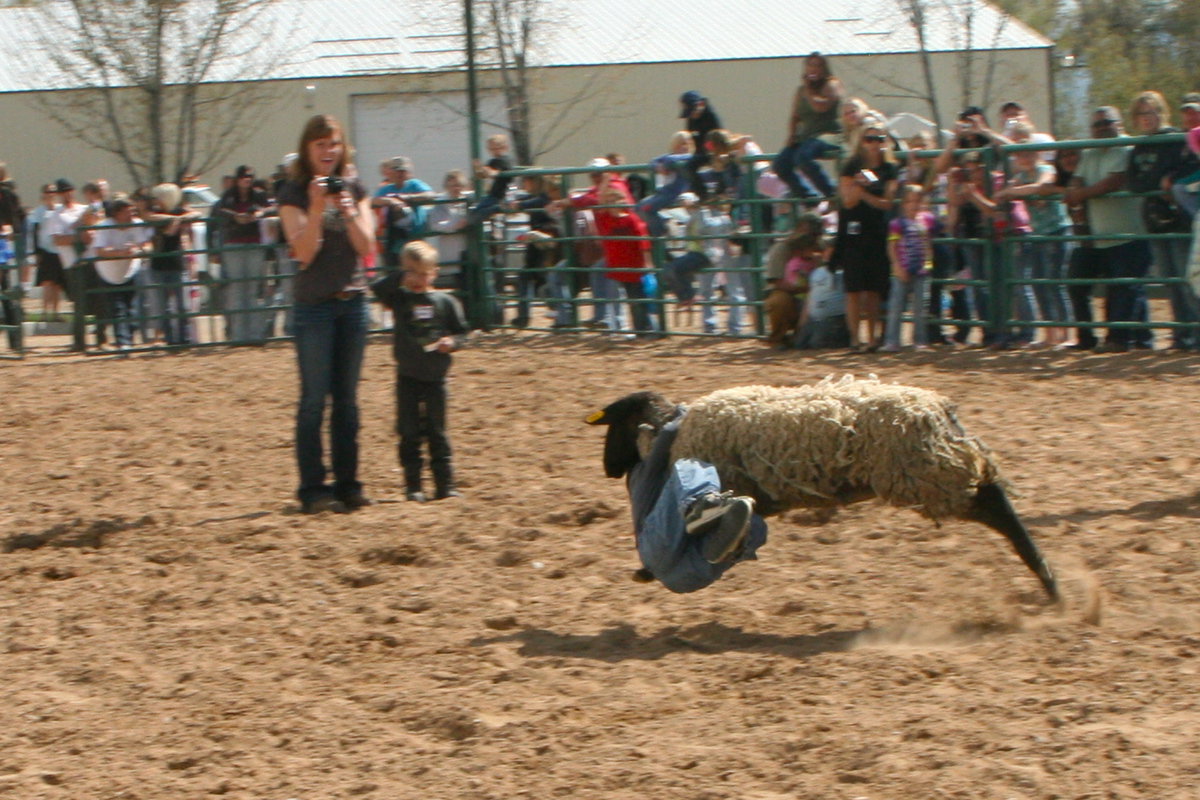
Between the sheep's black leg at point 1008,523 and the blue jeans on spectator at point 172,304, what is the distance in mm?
10337

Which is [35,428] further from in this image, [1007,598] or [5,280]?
[1007,598]

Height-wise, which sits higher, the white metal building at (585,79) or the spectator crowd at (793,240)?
the white metal building at (585,79)

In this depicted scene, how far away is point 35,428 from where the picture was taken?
1009 cm

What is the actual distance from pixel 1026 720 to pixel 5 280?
505 inches

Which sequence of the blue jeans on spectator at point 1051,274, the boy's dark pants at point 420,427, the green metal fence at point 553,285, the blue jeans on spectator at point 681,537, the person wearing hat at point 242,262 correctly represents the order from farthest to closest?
the person wearing hat at point 242,262, the green metal fence at point 553,285, the blue jeans on spectator at point 1051,274, the boy's dark pants at point 420,427, the blue jeans on spectator at point 681,537

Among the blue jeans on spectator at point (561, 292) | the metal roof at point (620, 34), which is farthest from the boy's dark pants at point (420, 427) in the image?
the metal roof at point (620, 34)

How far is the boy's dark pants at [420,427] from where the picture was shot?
297 inches

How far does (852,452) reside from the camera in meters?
5.12

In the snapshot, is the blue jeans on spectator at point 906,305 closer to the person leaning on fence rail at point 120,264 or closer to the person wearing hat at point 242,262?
the person wearing hat at point 242,262

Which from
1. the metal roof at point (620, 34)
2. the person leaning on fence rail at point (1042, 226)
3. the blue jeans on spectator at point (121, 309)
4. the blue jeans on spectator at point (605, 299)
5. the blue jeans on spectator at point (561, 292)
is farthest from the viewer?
the metal roof at point (620, 34)

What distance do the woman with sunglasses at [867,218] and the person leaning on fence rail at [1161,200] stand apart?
1.66 metres

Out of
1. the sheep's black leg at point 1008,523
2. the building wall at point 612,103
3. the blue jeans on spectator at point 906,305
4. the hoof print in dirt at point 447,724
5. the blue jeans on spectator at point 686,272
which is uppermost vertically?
the building wall at point 612,103

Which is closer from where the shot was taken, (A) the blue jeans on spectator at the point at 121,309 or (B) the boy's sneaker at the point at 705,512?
(B) the boy's sneaker at the point at 705,512

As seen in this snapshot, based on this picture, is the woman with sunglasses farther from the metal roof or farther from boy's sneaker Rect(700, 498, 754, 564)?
the metal roof
